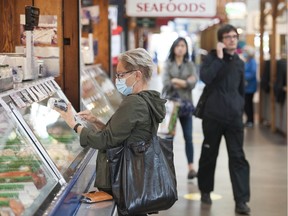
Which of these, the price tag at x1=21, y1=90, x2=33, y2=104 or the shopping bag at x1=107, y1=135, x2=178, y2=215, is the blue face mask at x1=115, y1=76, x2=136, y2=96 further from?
the price tag at x1=21, y1=90, x2=33, y2=104

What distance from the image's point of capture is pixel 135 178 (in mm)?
3568

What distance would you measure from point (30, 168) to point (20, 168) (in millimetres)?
62

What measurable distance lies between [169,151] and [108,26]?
17.7 feet

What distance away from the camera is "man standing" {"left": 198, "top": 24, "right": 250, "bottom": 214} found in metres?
6.21

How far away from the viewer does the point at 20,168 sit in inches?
136

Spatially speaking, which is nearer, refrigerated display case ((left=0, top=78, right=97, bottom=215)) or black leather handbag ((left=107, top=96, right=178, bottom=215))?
refrigerated display case ((left=0, top=78, right=97, bottom=215))

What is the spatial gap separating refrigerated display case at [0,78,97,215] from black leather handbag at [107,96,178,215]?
280mm

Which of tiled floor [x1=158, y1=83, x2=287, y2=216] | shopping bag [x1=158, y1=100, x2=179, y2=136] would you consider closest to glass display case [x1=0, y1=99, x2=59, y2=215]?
tiled floor [x1=158, y1=83, x2=287, y2=216]

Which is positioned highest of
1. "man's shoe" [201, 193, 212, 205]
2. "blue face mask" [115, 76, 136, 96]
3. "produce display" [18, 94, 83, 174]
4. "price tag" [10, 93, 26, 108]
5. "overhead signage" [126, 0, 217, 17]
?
"overhead signage" [126, 0, 217, 17]

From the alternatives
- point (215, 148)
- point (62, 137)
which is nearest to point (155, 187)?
point (62, 137)

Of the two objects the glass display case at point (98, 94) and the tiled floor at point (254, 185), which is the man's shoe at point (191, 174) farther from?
the glass display case at point (98, 94)

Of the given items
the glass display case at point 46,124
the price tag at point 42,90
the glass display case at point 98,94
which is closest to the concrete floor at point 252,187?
the glass display case at point 46,124

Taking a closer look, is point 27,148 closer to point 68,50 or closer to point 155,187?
point 155,187

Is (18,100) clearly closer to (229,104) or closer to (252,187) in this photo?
(229,104)
